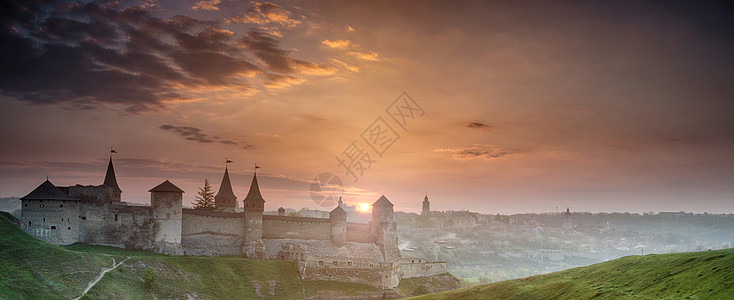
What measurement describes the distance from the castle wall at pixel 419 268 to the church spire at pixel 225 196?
971 inches

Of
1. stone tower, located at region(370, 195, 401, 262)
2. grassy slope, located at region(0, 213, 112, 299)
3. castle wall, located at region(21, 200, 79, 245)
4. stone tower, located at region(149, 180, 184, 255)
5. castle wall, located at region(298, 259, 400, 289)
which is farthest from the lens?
stone tower, located at region(370, 195, 401, 262)

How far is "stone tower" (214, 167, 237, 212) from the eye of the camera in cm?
6738

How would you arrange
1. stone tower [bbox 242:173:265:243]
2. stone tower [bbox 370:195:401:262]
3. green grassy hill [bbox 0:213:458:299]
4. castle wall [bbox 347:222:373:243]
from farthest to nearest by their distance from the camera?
castle wall [bbox 347:222:373:243] → stone tower [bbox 370:195:401:262] → stone tower [bbox 242:173:265:243] → green grassy hill [bbox 0:213:458:299]

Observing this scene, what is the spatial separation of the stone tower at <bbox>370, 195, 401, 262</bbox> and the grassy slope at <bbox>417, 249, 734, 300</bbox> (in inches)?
1341

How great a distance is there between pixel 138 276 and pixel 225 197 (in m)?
23.4

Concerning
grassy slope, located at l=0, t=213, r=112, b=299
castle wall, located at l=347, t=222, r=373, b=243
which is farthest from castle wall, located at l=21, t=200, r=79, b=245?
castle wall, located at l=347, t=222, r=373, b=243

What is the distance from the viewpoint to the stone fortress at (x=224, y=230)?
5072 cm

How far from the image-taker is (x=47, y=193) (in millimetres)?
49812

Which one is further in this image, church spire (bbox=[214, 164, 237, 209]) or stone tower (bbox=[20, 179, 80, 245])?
church spire (bbox=[214, 164, 237, 209])

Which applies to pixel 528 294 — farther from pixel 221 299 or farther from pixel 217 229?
pixel 217 229

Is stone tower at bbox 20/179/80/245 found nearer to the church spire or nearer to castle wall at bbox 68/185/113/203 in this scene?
castle wall at bbox 68/185/113/203

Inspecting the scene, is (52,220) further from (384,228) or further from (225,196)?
(384,228)

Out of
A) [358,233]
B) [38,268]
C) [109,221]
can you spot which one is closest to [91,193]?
[109,221]

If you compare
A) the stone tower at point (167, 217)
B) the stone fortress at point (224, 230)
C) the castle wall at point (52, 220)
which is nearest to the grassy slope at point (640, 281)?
the stone fortress at point (224, 230)
